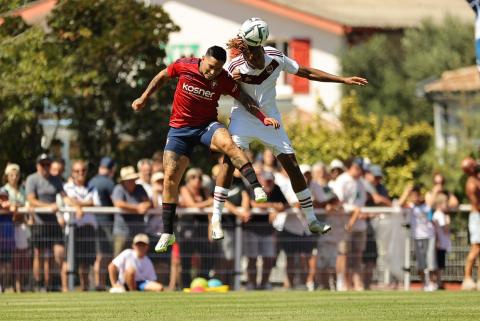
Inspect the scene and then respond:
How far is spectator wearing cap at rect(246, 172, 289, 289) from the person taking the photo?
75.0ft

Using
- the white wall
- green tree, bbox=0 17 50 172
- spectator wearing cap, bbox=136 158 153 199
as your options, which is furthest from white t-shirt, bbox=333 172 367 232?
the white wall

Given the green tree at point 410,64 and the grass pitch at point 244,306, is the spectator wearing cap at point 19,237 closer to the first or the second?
the grass pitch at point 244,306

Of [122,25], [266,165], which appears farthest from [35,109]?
[266,165]

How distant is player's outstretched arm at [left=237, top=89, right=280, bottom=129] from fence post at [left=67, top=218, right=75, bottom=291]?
6.06m

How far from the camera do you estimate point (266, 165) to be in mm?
24359

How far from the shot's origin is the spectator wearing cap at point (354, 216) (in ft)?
76.2

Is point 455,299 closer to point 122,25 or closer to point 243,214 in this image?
point 243,214

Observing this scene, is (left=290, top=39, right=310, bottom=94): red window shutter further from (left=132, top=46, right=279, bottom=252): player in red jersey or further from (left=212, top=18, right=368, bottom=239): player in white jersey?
(left=132, top=46, right=279, bottom=252): player in red jersey

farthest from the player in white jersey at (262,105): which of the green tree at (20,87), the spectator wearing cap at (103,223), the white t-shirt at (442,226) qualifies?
the green tree at (20,87)

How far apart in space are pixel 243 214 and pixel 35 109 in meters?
6.63

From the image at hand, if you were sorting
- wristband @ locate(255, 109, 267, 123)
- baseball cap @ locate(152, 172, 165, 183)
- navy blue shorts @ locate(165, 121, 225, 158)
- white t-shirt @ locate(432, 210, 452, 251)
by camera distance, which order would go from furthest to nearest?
white t-shirt @ locate(432, 210, 452, 251) < baseball cap @ locate(152, 172, 165, 183) < navy blue shorts @ locate(165, 121, 225, 158) < wristband @ locate(255, 109, 267, 123)

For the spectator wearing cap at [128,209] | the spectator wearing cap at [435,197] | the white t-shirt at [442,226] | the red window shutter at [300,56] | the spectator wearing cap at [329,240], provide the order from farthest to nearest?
the red window shutter at [300,56]
the spectator wearing cap at [435,197]
the white t-shirt at [442,226]
the spectator wearing cap at [329,240]
the spectator wearing cap at [128,209]

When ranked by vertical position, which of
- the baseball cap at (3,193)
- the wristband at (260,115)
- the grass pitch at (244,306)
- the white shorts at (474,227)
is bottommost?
the grass pitch at (244,306)

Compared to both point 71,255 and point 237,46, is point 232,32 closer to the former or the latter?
point 71,255
